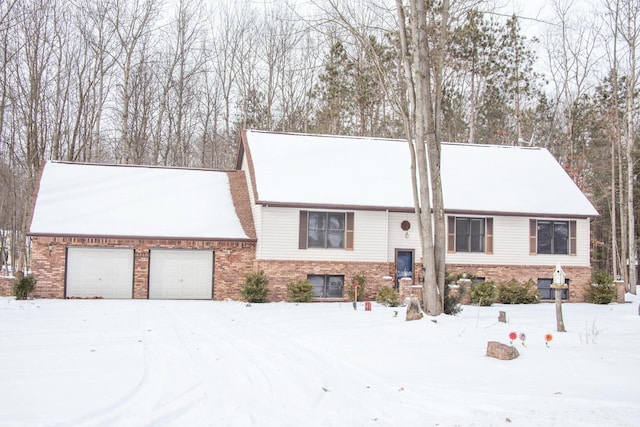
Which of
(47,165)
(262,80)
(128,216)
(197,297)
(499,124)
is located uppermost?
(262,80)

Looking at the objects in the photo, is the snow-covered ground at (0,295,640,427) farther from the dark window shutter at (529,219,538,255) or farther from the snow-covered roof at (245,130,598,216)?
the dark window shutter at (529,219,538,255)

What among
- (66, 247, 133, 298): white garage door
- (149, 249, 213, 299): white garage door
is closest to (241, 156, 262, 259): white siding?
(149, 249, 213, 299): white garage door

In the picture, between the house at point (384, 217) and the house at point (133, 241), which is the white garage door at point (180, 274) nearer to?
the house at point (133, 241)

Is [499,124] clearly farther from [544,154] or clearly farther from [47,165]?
[47,165]

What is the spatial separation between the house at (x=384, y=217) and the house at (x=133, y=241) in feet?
4.03

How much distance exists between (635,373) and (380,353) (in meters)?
3.76

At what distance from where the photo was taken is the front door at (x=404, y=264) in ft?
76.7

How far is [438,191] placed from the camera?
16234mm

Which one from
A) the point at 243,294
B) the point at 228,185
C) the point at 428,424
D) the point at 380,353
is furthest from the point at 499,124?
the point at 428,424

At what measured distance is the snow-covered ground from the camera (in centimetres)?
670

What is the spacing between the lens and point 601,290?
922 inches

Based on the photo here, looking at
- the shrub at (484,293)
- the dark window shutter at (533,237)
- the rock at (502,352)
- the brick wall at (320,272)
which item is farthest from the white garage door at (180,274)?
the rock at (502,352)

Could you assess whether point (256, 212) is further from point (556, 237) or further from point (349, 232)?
point (556, 237)

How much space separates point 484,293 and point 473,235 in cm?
308
